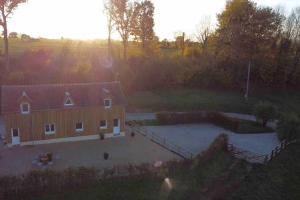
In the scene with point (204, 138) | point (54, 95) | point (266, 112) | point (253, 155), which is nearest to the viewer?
point (253, 155)

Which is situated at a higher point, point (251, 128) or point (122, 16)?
point (122, 16)

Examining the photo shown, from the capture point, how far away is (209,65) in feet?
176

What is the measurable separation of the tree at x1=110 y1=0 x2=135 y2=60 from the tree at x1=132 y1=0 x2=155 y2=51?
104 cm

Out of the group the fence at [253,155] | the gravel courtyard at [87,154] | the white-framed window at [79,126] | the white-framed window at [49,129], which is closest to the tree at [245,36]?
the fence at [253,155]

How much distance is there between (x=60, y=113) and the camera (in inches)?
1065

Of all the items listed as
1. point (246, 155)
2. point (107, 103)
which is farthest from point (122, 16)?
point (246, 155)

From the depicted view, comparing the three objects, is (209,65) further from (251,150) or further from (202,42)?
(251,150)

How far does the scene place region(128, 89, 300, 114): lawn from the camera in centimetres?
4147

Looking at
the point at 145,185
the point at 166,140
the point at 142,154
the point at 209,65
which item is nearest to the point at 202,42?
the point at 209,65

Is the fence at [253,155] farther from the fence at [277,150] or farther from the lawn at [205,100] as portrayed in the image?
the lawn at [205,100]

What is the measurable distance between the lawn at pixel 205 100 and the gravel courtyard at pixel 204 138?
740cm

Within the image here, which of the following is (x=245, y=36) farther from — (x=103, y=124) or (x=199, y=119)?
(x=103, y=124)

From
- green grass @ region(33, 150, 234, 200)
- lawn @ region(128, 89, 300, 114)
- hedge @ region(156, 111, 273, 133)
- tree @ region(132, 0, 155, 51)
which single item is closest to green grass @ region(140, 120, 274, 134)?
hedge @ region(156, 111, 273, 133)

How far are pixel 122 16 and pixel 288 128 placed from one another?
31295 mm
